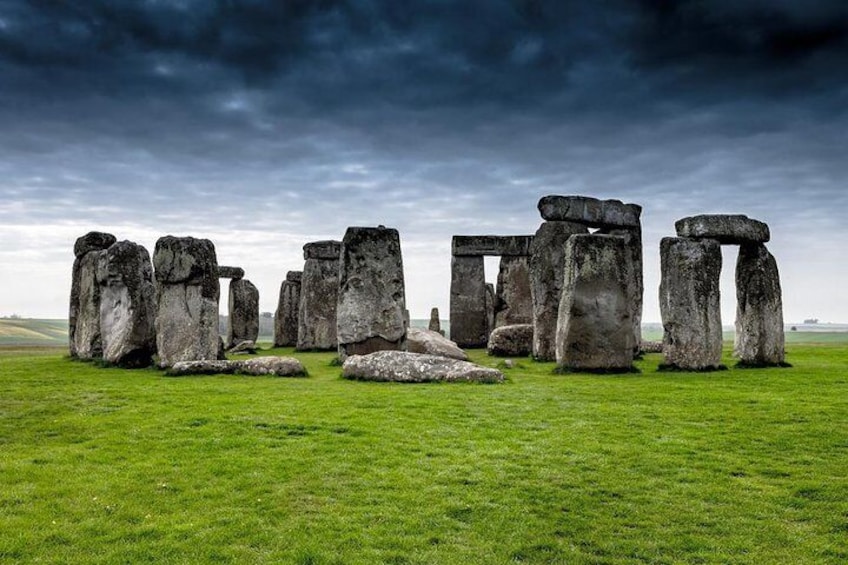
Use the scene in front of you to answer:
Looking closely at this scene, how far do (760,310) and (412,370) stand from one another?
818cm

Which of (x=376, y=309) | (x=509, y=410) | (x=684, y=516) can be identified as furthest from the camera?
(x=376, y=309)

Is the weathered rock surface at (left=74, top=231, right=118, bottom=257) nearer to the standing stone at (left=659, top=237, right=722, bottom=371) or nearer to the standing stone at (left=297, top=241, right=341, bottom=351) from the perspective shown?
the standing stone at (left=297, top=241, right=341, bottom=351)

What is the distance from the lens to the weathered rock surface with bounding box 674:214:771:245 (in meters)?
15.3

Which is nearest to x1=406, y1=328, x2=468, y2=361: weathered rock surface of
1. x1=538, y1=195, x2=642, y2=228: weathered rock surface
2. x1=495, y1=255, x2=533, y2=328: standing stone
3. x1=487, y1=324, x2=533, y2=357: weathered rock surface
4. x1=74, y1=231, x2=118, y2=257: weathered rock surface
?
x1=487, y1=324, x2=533, y2=357: weathered rock surface

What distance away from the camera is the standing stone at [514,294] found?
24.7 m

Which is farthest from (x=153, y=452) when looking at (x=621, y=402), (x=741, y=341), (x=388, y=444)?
(x=741, y=341)

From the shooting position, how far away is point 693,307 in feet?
48.3

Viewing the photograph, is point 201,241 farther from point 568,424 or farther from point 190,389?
point 568,424

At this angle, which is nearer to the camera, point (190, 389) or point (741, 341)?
point (190, 389)

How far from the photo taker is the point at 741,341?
16109 millimetres

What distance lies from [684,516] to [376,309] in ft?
35.6

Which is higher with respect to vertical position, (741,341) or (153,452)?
(741,341)

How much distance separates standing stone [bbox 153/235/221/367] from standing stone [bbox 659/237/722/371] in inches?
386

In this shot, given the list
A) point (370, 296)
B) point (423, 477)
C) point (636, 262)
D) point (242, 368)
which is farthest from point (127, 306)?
point (636, 262)
